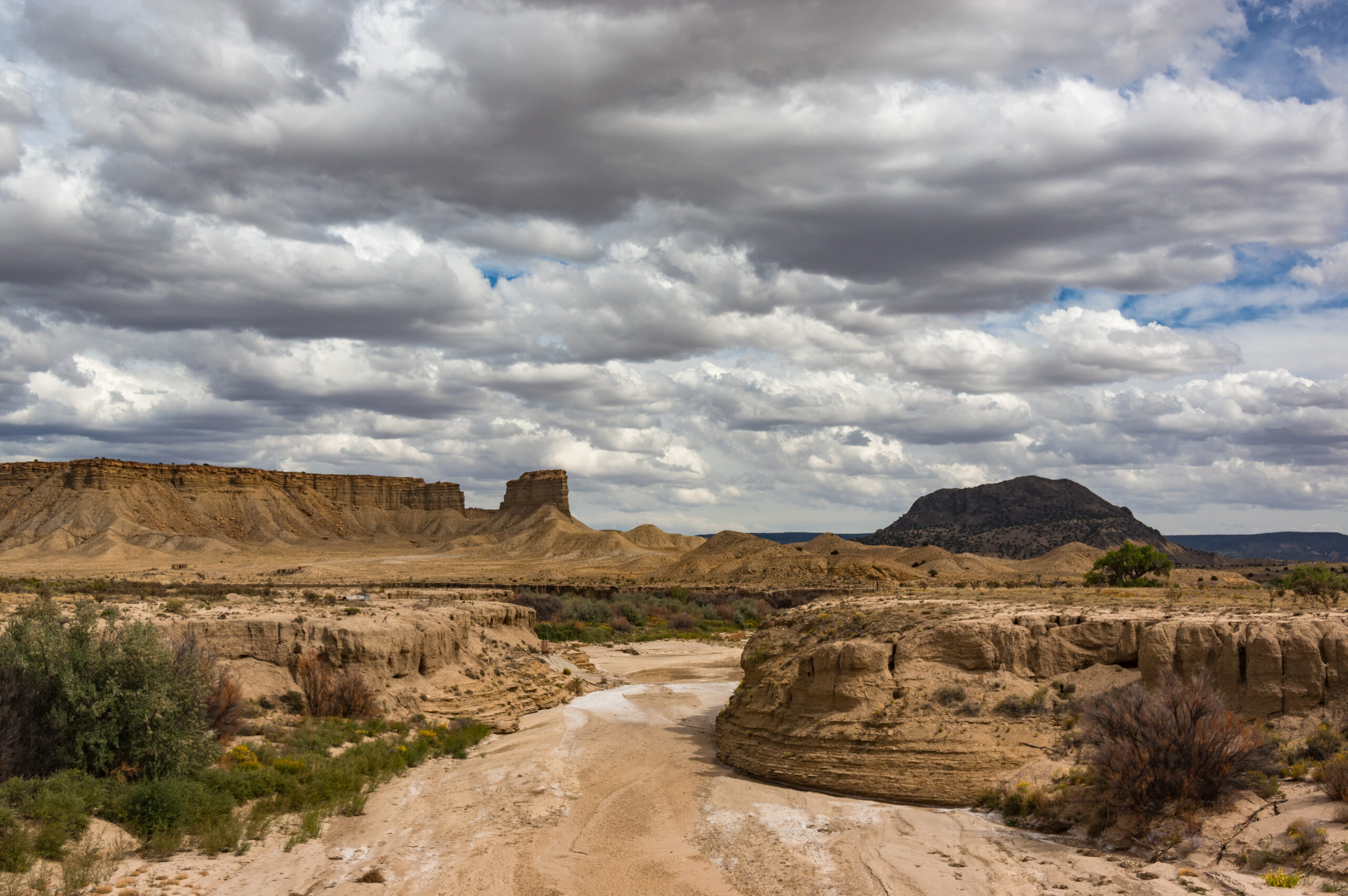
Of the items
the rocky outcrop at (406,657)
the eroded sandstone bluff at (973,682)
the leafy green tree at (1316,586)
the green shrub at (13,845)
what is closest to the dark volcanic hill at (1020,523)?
the leafy green tree at (1316,586)

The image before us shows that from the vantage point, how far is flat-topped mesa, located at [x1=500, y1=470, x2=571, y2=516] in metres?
152

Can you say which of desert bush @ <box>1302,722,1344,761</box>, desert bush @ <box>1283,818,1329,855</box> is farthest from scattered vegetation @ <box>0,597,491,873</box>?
desert bush @ <box>1302,722,1344,761</box>

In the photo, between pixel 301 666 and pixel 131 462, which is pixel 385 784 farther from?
pixel 131 462

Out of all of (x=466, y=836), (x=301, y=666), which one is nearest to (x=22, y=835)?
(x=466, y=836)

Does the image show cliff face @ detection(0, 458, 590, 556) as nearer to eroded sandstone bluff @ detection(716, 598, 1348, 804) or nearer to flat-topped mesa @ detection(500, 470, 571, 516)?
flat-topped mesa @ detection(500, 470, 571, 516)

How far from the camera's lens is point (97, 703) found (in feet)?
42.0

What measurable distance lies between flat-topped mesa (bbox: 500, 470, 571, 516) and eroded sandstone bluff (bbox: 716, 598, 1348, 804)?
134036 millimetres

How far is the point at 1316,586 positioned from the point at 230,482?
13598 cm

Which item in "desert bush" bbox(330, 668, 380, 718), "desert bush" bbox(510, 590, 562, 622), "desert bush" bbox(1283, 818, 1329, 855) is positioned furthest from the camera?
"desert bush" bbox(510, 590, 562, 622)

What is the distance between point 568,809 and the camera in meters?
14.4

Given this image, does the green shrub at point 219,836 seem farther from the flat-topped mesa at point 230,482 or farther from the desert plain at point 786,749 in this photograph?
the flat-topped mesa at point 230,482

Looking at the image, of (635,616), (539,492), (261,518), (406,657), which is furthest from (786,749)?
(539,492)

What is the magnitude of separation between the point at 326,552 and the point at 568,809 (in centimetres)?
11256

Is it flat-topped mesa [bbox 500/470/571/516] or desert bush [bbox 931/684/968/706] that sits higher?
flat-topped mesa [bbox 500/470/571/516]
